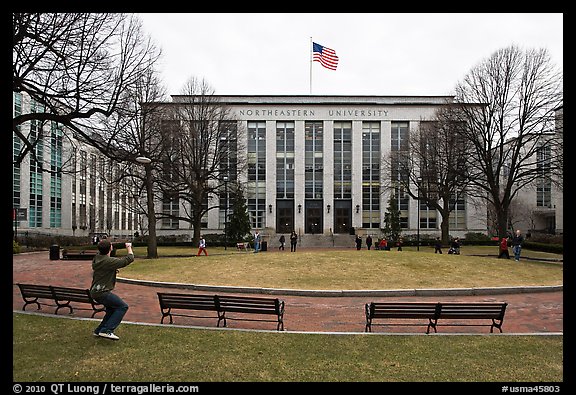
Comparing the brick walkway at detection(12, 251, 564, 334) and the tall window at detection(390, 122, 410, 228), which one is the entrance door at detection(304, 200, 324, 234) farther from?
the brick walkway at detection(12, 251, 564, 334)

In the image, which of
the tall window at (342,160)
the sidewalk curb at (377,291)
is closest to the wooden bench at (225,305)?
the sidewalk curb at (377,291)

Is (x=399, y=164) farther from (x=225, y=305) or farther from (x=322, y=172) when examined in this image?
(x=225, y=305)

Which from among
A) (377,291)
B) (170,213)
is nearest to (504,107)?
(377,291)

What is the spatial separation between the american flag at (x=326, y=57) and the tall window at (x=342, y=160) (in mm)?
10788

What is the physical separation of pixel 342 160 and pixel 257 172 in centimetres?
1221

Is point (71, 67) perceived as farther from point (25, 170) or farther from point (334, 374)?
point (25, 170)

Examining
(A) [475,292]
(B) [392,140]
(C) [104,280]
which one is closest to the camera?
(C) [104,280]

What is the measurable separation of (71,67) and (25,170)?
36.8 metres

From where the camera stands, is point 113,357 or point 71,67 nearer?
point 113,357

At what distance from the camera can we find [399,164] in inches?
1855
